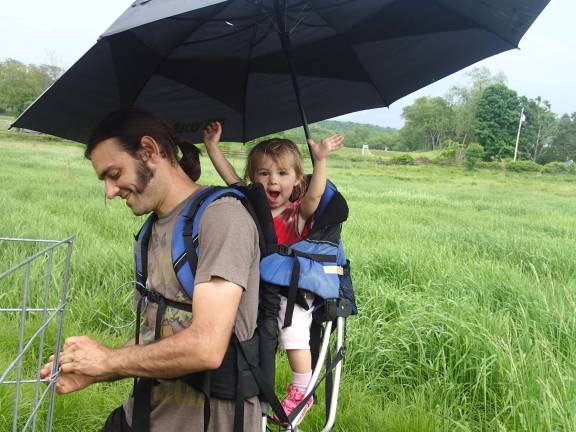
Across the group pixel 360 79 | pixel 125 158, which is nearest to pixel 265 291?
pixel 125 158

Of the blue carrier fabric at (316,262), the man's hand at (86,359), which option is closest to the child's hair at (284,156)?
the blue carrier fabric at (316,262)

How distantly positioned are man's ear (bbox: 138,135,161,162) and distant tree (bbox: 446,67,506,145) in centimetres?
6184

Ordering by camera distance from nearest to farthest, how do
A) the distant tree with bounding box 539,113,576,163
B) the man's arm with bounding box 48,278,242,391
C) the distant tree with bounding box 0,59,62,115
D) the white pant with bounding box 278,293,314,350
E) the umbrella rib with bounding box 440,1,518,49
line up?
the man's arm with bounding box 48,278,242,391 < the white pant with bounding box 278,293,314,350 < the umbrella rib with bounding box 440,1,518,49 < the distant tree with bounding box 0,59,62,115 < the distant tree with bounding box 539,113,576,163

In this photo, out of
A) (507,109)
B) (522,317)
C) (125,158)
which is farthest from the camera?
(507,109)

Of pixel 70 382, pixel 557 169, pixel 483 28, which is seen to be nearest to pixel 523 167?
pixel 557 169

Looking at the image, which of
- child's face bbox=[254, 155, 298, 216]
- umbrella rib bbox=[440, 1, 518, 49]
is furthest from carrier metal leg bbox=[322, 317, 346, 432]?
umbrella rib bbox=[440, 1, 518, 49]

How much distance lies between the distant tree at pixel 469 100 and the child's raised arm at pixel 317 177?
61254mm

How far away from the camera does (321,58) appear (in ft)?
6.88

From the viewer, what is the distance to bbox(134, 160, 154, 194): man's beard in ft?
4.31

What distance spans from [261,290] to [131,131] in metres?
0.58

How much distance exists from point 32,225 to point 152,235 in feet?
15.1

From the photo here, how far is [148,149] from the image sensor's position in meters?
1.32

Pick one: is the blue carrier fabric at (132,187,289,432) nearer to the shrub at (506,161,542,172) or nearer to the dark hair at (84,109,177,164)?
the dark hair at (84,109,177,164)

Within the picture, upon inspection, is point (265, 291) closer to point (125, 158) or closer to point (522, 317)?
point (125, 158)
